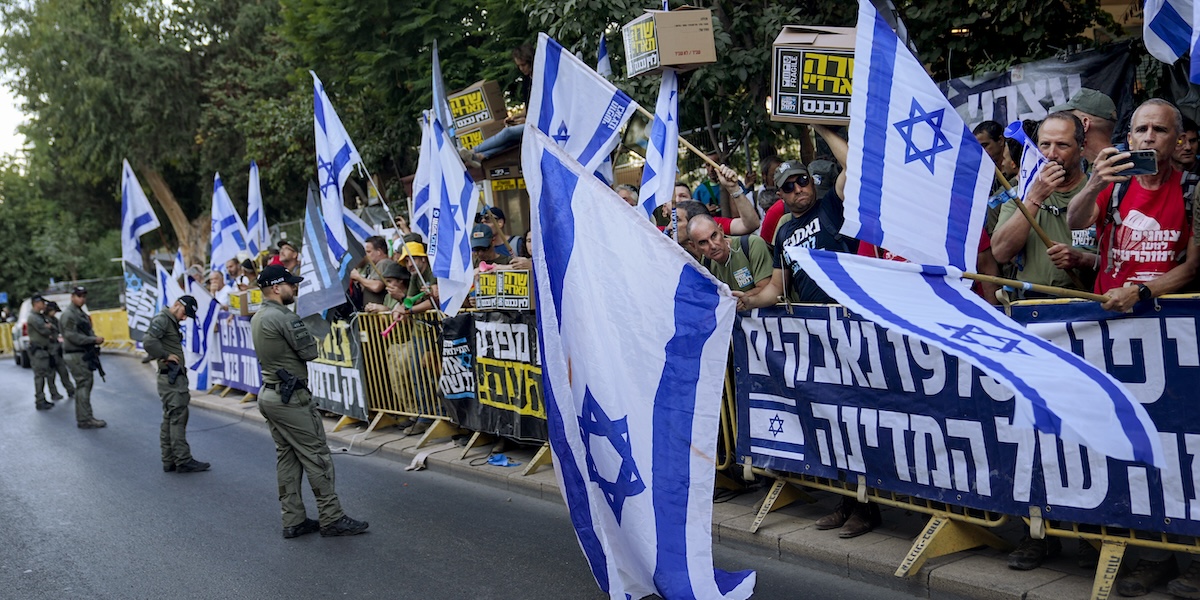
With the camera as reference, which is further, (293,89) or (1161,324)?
(293,89)

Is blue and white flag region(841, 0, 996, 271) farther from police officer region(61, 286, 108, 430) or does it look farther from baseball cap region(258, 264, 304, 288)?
police officer region(61, 286, 108, 430)

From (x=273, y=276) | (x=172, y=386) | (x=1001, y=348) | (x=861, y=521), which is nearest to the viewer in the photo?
(x=1001, y=348)

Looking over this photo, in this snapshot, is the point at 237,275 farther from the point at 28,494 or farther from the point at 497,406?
the point at 497,406

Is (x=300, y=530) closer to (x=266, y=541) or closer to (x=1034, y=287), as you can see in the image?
(x=266, y=541)

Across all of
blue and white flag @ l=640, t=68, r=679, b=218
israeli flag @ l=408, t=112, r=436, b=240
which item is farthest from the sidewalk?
israeli flag @ l=408, t=112, r=436, b=240

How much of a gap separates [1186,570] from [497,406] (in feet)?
18.6

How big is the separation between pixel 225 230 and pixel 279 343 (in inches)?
318

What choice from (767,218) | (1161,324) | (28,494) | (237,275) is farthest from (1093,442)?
(237,275)

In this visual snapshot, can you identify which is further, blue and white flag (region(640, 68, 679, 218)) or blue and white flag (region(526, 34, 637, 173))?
blue and white flag (region(526, 34, 637, 173))

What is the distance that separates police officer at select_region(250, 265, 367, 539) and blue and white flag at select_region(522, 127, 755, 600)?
3386mm

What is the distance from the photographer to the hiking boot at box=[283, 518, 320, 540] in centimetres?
746

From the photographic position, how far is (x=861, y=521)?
5973 mm

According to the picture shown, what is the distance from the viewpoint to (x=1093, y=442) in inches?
115

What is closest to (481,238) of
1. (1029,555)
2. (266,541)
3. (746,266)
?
(266,541)
